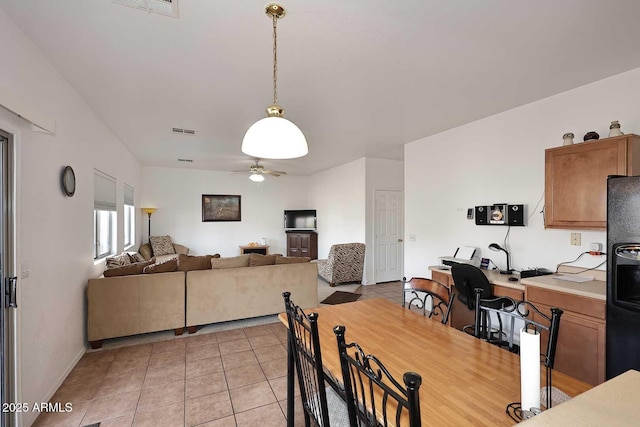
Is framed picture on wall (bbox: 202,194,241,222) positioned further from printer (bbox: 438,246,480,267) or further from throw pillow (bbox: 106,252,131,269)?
printer (bbox: 438,246,480,267)

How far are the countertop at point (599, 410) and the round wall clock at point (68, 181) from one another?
332 centimetres

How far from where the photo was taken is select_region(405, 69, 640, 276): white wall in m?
2.63

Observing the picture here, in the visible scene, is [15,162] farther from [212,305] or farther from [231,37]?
[212,305]

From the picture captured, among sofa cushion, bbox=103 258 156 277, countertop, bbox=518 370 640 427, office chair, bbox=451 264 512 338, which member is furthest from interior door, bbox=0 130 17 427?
office chair, bbox=451 264 512 338

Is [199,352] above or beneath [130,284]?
beneath

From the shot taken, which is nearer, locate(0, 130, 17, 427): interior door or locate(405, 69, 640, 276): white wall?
locate(0, 130, 17, 427): interior door

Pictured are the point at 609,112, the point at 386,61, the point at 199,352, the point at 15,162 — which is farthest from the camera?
the point at 199,352

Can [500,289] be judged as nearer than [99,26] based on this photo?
No

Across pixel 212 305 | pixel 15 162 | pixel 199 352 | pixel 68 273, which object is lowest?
pixel 199 352

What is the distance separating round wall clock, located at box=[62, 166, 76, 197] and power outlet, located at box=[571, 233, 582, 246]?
4.63 meters

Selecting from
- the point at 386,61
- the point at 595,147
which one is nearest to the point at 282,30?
the point at 386,61

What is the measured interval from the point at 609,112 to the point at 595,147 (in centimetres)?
47

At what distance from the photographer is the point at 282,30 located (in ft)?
6.24

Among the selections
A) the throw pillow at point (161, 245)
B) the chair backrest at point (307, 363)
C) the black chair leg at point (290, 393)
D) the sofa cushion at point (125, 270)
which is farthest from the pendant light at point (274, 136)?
the throw pillow at point (161, 245)
